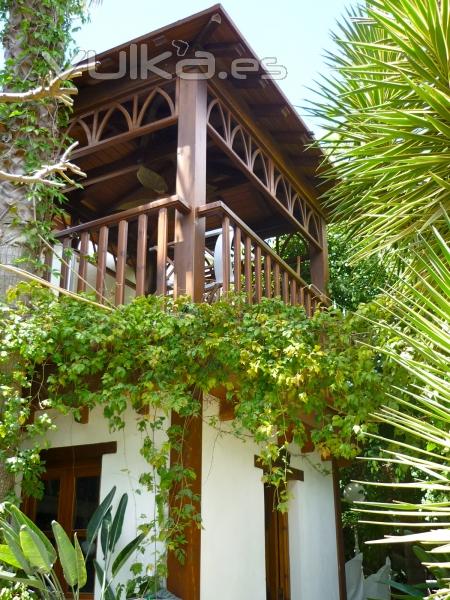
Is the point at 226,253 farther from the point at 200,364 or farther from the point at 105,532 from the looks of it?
the point at 105,532

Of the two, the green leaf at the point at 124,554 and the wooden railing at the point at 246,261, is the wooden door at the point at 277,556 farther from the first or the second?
the green leaf at the point at 124,554

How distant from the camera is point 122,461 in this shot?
5.47 meters

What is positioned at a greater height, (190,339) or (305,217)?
(305,217)

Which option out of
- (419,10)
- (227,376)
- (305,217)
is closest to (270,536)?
(227,376)

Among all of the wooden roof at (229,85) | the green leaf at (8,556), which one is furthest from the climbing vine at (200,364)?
the wooden roof at (229,85)

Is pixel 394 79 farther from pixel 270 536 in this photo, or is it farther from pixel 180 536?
pixel 270 536

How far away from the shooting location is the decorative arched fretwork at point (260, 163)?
6723 millimetres

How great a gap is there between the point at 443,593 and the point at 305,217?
673 centimetres

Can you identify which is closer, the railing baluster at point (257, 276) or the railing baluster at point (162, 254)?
the railing baluster at point (162, 254)

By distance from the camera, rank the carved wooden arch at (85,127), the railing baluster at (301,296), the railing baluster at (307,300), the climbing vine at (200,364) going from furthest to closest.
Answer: the railing baluster at (307,300) → the railing baluster at (301,296) → the carved wooden arch at (85,127) → the climbing vine at (200,364)

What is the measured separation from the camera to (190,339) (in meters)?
4.77

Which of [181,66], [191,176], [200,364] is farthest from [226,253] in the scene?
[181,66]

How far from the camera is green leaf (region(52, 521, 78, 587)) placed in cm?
412

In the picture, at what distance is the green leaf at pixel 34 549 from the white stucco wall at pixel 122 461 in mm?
943
